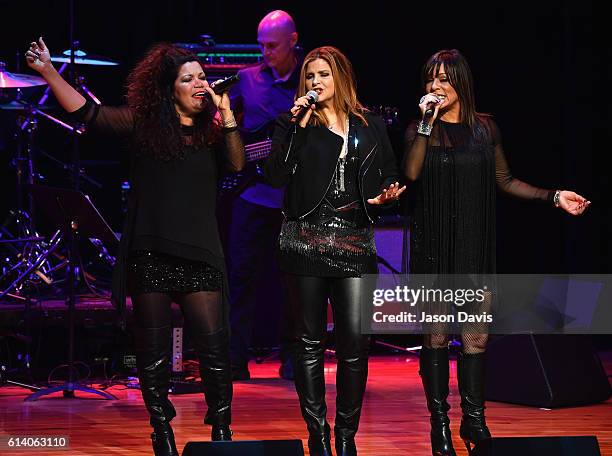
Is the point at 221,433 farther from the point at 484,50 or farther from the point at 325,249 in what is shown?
the point at 484,50

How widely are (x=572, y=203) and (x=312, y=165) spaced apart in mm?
1056

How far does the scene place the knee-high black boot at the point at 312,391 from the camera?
385 centimetres

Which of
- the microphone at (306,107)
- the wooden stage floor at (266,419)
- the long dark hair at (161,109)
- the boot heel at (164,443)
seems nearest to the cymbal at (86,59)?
the wooden stage floor at (266,419)

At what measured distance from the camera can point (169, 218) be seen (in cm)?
377

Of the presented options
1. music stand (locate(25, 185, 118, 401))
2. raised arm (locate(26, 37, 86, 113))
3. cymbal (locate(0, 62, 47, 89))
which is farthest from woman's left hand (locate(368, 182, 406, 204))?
cymbal (locate(0, 62, 47, 89))

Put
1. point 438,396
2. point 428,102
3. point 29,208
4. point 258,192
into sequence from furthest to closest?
point 29,208 < point 258,192 < point 438,396 < point 428,102

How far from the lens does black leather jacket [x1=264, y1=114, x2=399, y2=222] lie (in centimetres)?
385

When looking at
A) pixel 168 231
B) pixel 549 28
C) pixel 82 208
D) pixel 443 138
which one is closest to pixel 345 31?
pixel 549 28

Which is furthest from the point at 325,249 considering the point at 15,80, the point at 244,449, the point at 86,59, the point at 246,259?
the point at 15,80

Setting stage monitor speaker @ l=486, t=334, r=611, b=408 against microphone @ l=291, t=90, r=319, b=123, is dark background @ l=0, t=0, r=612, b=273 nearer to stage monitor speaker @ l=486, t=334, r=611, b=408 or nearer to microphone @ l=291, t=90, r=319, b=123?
stage monitor speaker @ l=486, t=334, r=611, b=408

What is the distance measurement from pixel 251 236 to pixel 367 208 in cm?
237

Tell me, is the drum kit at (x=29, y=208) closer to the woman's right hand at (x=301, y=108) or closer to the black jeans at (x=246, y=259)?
the black jeans at (x=246, y=259)

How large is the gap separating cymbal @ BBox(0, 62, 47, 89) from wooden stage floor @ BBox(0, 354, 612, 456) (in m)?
1.95

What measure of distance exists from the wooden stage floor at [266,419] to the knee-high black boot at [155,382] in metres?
0.46
